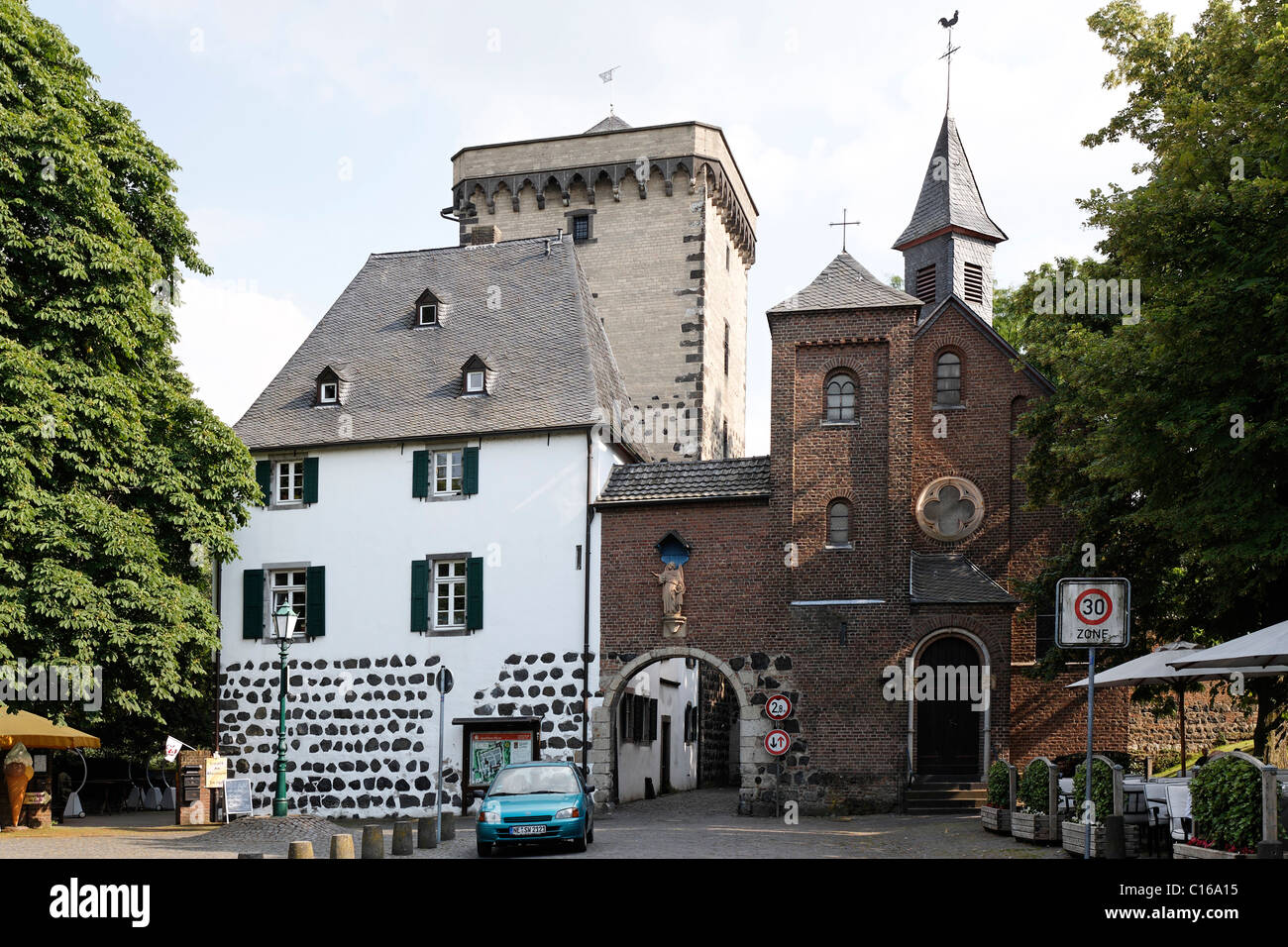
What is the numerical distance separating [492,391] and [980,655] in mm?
11876

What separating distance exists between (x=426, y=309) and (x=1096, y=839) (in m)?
21.6

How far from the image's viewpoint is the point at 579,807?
17938 millimetres

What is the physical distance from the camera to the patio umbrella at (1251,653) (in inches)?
547

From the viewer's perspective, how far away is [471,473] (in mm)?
28438

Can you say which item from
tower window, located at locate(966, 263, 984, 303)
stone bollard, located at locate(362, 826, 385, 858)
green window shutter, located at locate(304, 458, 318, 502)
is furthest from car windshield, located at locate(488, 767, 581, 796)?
tower window, located at locate(966, 263, 984, 303)

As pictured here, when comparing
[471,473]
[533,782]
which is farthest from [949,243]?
[533,782]

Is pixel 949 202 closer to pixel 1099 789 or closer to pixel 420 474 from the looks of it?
pixel 420 474

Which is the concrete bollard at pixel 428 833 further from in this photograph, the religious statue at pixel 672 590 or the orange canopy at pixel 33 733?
the religious statue at pixel 672 590

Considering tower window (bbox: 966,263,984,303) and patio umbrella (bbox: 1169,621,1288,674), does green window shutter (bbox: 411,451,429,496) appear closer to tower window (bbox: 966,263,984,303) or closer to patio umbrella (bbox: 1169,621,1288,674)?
tower window (bbox: 966,263,984,303)

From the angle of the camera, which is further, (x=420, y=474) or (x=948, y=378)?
(x=948, y=378)

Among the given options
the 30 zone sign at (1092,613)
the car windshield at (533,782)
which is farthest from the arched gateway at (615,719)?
the 30 zone sign at (1092,613)

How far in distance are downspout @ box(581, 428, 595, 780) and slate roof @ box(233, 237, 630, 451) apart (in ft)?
2.97

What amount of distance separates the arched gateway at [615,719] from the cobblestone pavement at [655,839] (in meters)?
0.80

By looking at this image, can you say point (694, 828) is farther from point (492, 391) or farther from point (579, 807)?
point (492, 391)
